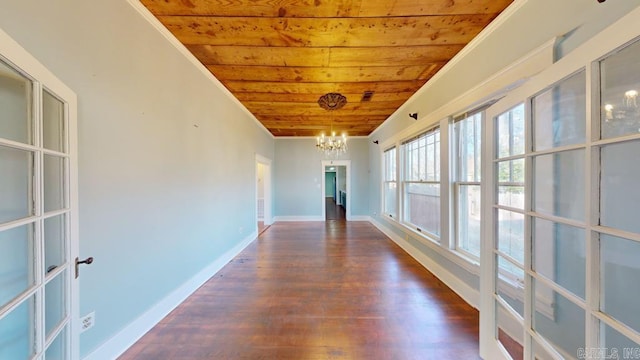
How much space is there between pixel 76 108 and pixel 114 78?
476 millimetres

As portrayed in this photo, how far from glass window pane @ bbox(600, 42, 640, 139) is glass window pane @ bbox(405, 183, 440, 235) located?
255 centimetres

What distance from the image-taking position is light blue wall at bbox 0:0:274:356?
1479 mm

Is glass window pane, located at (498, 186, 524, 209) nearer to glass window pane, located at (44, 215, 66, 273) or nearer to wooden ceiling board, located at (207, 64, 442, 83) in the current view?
wooden ceiling board, located at (207, 64, 442, 83)

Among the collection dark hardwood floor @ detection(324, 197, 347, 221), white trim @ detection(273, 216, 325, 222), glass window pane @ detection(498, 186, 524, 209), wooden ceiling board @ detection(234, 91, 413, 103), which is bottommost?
dark hardwood floor @ detection(324, 197, 347, 221)

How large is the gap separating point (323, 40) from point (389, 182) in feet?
13.5

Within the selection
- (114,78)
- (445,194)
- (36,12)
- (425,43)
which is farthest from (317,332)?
(425,43)

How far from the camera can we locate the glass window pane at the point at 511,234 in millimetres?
1535

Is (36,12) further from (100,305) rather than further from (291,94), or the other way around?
(291,94)

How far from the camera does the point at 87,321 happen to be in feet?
5.17

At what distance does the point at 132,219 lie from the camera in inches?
76.0

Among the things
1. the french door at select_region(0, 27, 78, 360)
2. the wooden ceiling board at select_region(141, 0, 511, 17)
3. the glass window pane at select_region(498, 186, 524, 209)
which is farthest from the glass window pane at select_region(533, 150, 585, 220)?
the french door at select_region(0, 27, 78, 360)

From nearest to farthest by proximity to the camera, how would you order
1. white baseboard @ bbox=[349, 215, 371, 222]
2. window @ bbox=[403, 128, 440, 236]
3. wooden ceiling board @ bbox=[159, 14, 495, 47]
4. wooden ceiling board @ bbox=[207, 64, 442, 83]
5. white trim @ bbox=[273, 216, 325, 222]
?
wooden ceiling board @ bbox=[159, 14, 495, 47] → wooden ceiling board @ bbox=[207, 64, 442, 83] → window @ bbox=[403, 128, 440, 236] → white baseboard @ bbox=[349, 215, 371, 222] → white trim @ bbox=[273, 216, 325, 222]

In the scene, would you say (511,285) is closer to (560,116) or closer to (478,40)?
(560,116)

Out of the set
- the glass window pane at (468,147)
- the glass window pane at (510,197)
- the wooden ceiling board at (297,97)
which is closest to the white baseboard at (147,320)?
the wooden ceiling board at (297,97)
